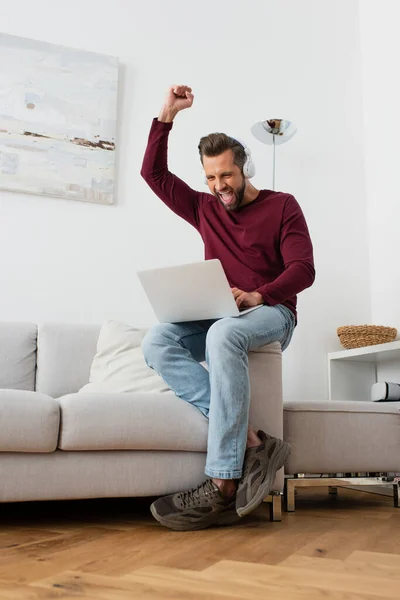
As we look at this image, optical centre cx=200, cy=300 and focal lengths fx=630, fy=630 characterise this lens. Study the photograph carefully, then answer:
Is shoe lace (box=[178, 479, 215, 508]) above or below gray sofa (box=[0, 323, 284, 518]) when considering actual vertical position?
below

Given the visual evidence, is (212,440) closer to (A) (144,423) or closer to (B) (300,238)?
(A) (144,423)

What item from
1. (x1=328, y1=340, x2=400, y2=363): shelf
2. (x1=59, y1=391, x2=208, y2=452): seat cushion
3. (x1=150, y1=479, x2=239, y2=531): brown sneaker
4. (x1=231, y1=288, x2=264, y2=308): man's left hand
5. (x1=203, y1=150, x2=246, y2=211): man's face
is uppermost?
(x1=203, y1=150, x2=246, y2=211): man's face

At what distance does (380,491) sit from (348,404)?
0.64m

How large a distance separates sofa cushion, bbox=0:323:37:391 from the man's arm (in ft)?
2.47

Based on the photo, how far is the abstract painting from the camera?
2.82m

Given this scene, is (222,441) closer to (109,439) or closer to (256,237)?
(109,439)

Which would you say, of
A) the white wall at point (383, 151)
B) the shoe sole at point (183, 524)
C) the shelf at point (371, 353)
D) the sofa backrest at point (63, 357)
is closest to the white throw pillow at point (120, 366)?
the sofa backrest at point (63, 357)

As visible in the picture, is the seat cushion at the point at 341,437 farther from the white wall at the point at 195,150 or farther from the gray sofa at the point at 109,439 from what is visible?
the white wall at the point at 195,150

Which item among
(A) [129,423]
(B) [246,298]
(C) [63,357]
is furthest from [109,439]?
(C) [63,357]

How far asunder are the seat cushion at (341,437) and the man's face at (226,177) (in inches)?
28.5

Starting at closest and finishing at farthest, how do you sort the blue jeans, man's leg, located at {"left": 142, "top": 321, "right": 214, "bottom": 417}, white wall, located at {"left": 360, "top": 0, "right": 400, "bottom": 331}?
1. the blue jeans
2. man's leg, located at {"left": 142, "top": 321, "right": 214, "bottom": 417}
3. white wall, located at {"left": 360, "top": 0, "right": 400, "bottom": 331}

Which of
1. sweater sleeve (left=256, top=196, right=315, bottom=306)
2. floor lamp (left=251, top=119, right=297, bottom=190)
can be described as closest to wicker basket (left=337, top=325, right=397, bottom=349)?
floor lamp (left=251, top=119, right=297, bottom=190)

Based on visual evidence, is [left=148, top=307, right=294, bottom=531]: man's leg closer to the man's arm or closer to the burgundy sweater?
the burgundy sweater

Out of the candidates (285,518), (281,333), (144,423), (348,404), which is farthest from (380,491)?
(144,423)
